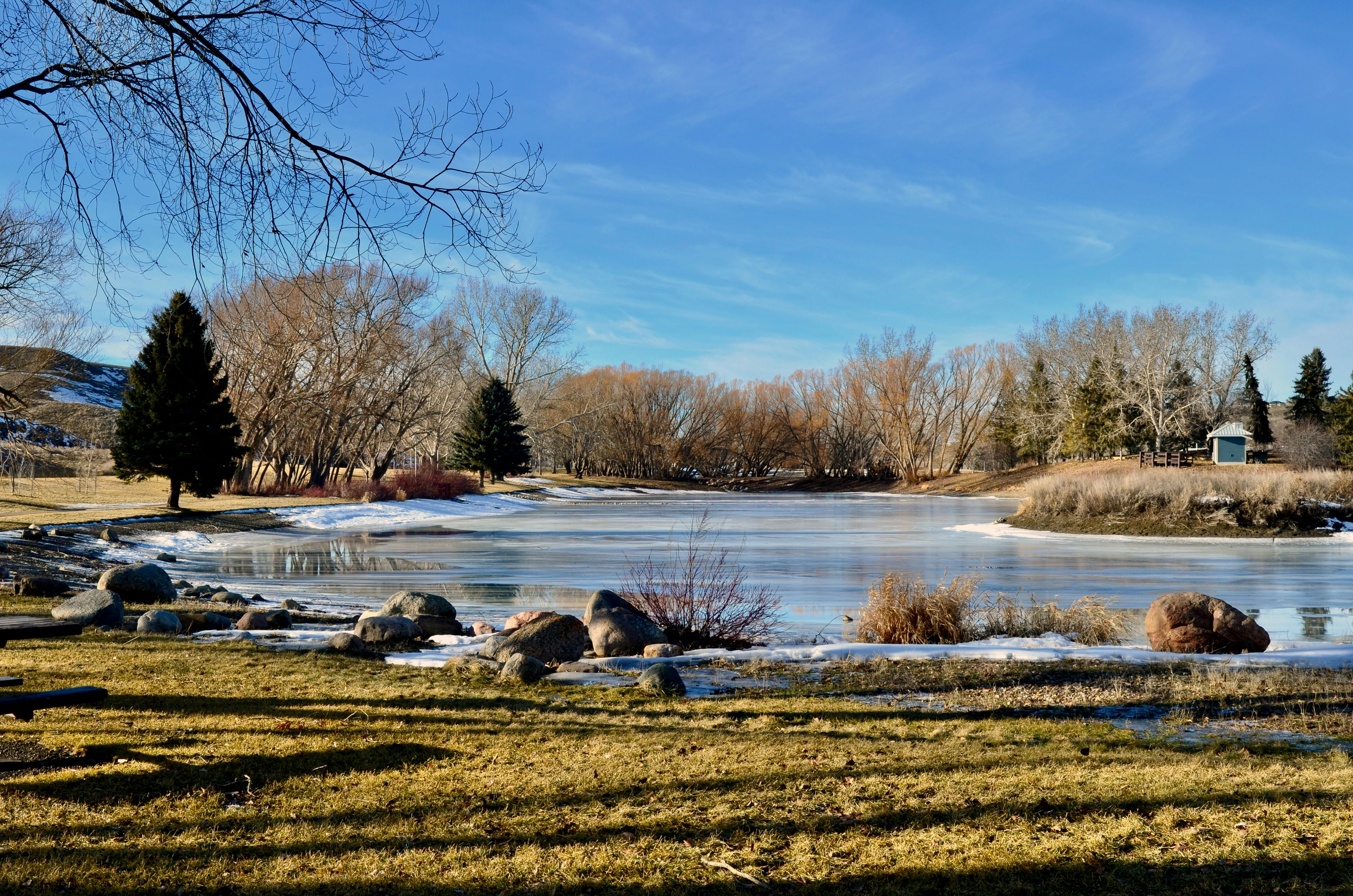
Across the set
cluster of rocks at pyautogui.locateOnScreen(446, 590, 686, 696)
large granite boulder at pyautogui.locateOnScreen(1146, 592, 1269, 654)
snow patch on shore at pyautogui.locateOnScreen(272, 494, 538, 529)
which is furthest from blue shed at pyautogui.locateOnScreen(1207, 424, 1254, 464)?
cluster of rocks at pyautogui.locateOnScreen(446, 590, 686, 696)

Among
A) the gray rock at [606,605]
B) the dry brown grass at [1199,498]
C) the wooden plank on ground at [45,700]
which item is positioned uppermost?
the dry brown grass at [1199,498]

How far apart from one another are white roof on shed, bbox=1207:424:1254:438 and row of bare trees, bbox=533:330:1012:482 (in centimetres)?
1954

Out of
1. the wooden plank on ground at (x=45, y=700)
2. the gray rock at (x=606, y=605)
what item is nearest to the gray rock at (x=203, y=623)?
the gray rock at (x=606, y=605)

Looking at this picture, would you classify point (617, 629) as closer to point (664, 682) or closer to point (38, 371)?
point (664, 682)

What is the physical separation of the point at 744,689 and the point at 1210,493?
84.5ft

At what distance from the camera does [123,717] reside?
600 centimetres

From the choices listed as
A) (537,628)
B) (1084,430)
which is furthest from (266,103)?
(1084,430)

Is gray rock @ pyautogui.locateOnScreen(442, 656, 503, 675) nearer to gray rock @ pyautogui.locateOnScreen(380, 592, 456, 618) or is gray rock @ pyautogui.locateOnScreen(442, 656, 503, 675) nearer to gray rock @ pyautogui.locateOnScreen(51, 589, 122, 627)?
gray rock @ pyautogui.locateOnScreen(380, 592, 456, 618)

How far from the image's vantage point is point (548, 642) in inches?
336

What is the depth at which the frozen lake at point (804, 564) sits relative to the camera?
45.8ft

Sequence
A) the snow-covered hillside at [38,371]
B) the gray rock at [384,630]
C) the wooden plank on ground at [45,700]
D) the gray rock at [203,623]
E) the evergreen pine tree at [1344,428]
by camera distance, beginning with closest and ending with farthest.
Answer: the wooden plank on ground at [45,700]
the gray rock at [384,630]
the gray rock at [203,623]
the snow-covered hillside at [38,371]
the evergreen pine tree at [1344,428]

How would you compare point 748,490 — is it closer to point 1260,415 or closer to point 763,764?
point 1260,415

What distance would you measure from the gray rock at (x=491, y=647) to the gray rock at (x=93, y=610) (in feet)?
13.5

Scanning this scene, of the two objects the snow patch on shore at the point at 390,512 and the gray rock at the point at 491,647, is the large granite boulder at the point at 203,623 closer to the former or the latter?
the gray rock at the point at 491,647
